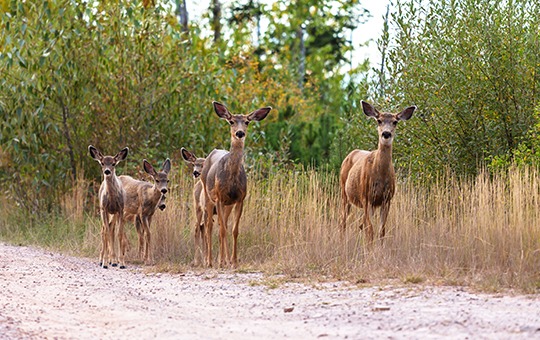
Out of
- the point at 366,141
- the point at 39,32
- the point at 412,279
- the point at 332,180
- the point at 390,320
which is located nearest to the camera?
the point at 390,320

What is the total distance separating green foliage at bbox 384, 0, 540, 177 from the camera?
15141 mm

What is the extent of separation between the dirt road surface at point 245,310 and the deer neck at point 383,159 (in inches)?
100

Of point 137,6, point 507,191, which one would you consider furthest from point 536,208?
point 137,6

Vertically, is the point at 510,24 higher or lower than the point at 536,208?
higher

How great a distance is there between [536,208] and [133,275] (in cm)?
519

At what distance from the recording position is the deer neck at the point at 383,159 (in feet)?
44.3

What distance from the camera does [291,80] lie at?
1374 inches

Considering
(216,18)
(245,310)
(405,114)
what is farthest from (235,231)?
(216,18)

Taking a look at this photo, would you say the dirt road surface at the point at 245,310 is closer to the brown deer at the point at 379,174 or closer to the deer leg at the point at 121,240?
the deer leg at the point at 121,240

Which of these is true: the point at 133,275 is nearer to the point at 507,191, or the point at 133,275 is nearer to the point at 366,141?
the point at 507,191

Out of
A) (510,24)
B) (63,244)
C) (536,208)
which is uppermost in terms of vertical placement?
(510,24)

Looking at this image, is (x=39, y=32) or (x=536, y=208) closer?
(x=536, y=208)

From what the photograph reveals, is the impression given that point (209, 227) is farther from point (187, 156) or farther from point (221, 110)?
point (187, 156)

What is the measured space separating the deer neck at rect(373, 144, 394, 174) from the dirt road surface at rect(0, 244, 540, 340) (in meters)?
2.55
